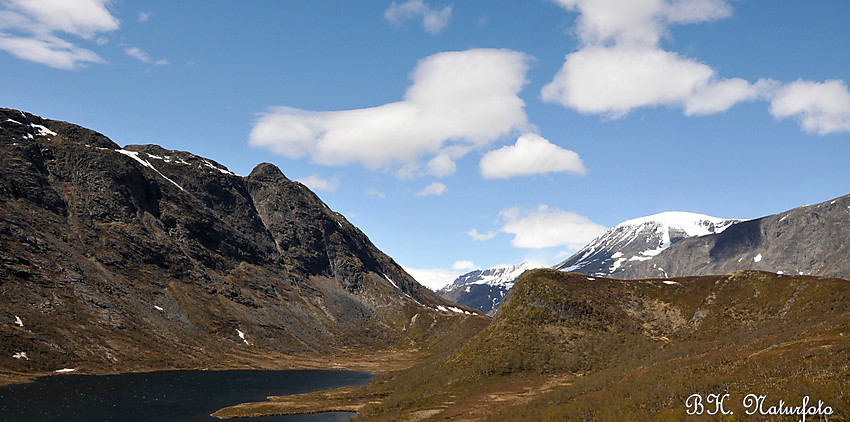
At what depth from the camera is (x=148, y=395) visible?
118125mm

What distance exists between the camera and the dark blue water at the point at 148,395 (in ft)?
312

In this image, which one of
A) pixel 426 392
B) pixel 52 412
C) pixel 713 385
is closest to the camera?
pixel 713 385

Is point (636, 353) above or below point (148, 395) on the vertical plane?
above

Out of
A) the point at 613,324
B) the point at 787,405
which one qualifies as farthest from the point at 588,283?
the point at 787,405

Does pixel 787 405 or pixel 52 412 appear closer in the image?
pixel 787 405

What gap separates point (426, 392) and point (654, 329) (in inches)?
2548

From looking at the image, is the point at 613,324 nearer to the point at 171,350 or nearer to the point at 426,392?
the point at 426,392

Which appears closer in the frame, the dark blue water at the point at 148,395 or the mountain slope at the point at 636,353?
the mountain slope at the point at 636,353

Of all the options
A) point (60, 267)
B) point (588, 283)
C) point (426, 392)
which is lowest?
point (426, 392)

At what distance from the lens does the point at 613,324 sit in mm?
132500

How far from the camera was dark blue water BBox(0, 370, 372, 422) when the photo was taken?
95.1 m

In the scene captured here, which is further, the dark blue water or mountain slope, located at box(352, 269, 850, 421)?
the dark blue water

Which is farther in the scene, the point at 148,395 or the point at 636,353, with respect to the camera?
the point at 148,395

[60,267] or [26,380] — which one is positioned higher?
[60,267]
